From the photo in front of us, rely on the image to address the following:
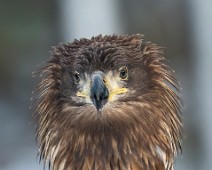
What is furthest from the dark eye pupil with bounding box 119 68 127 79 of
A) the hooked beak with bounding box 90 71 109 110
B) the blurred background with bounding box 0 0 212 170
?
the blurred background with bounding box 0 0 212 170

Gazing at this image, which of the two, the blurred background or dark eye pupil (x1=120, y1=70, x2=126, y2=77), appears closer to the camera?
dark eye pupil (x1=120, y1=70, x2=126, y2=77)

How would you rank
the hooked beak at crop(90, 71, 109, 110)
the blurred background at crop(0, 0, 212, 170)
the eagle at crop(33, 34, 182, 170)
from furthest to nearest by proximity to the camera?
the blurred background at crop(0, 0, 212, 170) < the eagle at crop(33, 34, 182, 170) < the hooked beak at crop(90, 71, 109, 110)

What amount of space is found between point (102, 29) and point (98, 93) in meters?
5.06

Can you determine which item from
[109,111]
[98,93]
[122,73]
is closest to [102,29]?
[122,73]

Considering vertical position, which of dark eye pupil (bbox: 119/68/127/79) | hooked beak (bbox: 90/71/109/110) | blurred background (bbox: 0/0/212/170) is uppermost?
dark eye pupil (bbox: 119/68/127/79)

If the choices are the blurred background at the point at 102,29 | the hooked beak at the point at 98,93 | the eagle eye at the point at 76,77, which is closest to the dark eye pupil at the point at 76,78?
the eagle eye at the point at 76,77

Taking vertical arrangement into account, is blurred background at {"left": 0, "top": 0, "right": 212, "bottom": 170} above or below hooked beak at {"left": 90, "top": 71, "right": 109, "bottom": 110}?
below

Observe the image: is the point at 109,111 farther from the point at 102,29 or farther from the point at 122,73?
the point at 102,29

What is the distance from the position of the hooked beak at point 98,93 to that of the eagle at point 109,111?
0.03 meters

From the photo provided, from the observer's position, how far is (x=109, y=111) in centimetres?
519

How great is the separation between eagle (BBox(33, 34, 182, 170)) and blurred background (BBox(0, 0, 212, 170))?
4.72 m

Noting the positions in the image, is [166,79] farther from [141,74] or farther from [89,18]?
[89,18]

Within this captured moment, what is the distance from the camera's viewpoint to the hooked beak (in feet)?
16.5

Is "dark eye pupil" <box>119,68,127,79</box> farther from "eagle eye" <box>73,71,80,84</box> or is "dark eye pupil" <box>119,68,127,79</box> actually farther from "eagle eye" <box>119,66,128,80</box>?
"eagle eye" <box>73,71,80,84</box>
